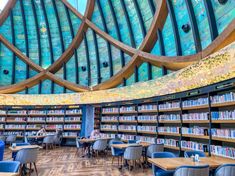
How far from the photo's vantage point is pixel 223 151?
5219 mm

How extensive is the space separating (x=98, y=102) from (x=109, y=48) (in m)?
2.93

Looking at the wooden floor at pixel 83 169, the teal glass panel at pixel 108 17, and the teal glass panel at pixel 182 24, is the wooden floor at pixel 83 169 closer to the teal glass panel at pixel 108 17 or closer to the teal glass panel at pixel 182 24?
the teal glass panel at pixel 182 24

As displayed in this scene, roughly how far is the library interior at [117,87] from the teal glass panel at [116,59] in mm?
52

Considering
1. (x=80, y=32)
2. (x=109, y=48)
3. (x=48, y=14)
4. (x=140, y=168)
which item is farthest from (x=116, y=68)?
(x=140, y=168)

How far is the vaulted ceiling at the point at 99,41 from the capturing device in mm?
7449

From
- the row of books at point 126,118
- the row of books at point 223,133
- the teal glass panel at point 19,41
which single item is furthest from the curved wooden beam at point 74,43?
the row of books at point 223,133

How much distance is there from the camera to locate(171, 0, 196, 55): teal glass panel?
7495 millimetres

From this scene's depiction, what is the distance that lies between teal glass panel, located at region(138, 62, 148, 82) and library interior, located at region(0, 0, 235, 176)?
47 millimetres

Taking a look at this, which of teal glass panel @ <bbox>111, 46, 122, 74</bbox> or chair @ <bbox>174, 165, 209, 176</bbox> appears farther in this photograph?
teal glass panel @ <bbox>111, 46, 122, 74</bbox>

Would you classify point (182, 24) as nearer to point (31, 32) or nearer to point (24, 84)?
point (31, 32)

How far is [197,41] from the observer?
7.01 m

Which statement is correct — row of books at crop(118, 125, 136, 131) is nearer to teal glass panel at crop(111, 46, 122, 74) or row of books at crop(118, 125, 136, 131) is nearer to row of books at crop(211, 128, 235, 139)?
teal glass panel at crop(111, 46, 122, 74)

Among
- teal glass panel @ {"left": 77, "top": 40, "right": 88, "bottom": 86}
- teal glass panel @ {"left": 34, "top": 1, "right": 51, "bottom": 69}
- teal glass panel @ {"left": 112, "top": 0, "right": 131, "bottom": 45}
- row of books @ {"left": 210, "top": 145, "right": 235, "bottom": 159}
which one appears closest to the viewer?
row of books @ {"left": 210, "top": 145, "right": 235, "bottom": 159}

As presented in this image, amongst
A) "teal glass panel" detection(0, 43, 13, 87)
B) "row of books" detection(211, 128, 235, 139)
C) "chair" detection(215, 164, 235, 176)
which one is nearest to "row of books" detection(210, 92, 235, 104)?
"row of books" detection(211, 128, 235, 139)
